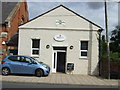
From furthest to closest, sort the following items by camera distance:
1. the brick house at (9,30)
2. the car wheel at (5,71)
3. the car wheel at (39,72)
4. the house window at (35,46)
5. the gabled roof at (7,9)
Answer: the gabled roof at (7,9) < the brick house at (9,30) < the house window at (35,46) < the car wheel at (5,71) < the car wheel at (39,72)

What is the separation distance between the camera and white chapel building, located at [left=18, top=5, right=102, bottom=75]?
808 inches

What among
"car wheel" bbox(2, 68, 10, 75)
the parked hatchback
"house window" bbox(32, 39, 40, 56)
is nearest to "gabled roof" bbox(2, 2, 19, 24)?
"house window" bbox(32, 39, 40, 56)

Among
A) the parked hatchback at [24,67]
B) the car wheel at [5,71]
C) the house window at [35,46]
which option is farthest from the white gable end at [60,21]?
the car wheel at [5,71]

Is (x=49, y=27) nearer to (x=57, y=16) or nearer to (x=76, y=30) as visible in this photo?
(x=57, y=16)

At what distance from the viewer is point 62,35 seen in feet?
68.2

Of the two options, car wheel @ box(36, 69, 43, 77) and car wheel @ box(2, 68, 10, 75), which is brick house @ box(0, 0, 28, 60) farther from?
car wheel @ box(36, 69, 43, 77)

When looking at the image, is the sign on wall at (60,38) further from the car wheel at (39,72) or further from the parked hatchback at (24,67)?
the car wheel at (39,72)

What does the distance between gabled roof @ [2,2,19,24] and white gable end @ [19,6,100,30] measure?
4.07m

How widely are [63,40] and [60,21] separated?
1.88 meters

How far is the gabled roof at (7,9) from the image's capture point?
24.0 meters

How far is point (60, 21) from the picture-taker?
21.0 meters

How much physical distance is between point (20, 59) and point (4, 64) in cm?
130

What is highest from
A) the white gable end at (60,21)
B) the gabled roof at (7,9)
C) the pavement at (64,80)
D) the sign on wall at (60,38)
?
the gabled roof at (7,9)

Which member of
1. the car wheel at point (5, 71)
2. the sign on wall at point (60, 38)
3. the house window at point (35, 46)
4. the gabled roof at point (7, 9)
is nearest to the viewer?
the car wheel at point (5, 71)
